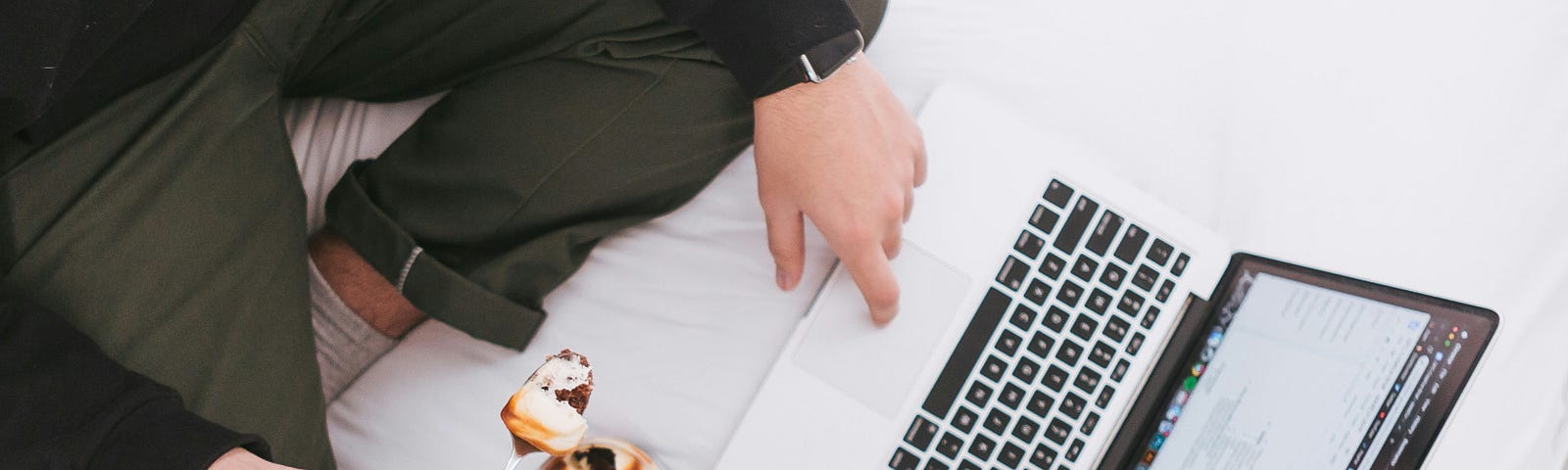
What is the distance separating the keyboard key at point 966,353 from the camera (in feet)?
2.63

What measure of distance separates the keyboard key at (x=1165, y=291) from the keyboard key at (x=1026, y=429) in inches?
6.0

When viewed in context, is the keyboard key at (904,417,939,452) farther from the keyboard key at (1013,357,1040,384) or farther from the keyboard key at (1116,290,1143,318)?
the keyboard key at (1116,290,1143,318)

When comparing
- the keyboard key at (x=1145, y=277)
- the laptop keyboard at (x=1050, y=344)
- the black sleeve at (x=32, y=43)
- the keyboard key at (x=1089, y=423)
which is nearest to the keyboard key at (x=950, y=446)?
the laptop keyboard at (x=1050, y=344)

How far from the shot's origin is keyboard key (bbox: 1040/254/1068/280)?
2.68ft

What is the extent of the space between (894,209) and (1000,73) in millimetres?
328

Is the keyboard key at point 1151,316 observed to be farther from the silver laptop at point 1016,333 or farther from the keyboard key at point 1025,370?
the keyboard key at point 1025,370

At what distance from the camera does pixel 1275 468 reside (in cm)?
71

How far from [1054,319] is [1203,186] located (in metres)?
0.28

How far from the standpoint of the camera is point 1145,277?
0.82 metres

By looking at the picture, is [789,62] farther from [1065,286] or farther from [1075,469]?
[1075,469]

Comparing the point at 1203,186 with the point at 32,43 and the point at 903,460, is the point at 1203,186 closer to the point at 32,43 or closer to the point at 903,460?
the point at 903,460

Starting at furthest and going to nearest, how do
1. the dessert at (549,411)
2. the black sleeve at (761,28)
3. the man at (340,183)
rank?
1. the black sleeve at (761,28)
2. the man at (340,183)
3. the dessert at (549,411)

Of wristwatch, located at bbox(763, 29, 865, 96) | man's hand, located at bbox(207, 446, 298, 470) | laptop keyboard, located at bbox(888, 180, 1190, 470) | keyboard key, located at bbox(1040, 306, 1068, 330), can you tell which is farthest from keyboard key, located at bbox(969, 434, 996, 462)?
man's hand, located at bbox(207, 446, 298, 470)

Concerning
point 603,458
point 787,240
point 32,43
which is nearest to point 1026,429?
point 787,240
